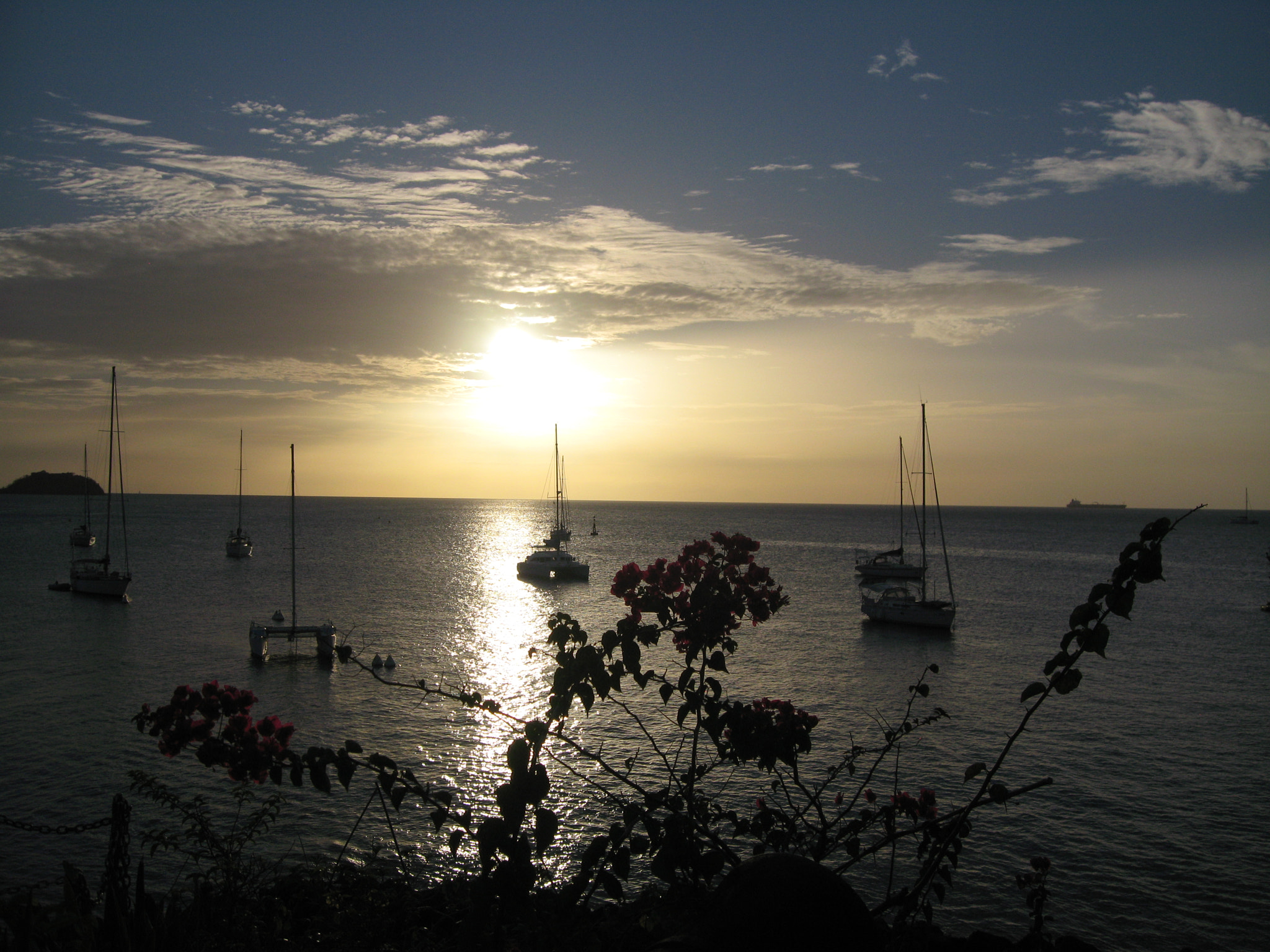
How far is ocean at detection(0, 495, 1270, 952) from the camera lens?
46.8 ft

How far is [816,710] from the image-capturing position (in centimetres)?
2403

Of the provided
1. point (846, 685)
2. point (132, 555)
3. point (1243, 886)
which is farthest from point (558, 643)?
point (132, 555)

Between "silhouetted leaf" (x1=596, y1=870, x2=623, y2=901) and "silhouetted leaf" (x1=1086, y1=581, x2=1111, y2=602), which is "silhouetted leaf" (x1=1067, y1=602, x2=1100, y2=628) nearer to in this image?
"silhouetted leaf" (x1=1086, y1=581, x2=1111, y2=602)

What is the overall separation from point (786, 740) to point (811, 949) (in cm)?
94

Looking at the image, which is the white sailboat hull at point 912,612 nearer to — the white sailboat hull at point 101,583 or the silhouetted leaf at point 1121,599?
the silhouetted leaf at point 1121,599

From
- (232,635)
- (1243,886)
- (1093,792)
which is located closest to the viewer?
(1243,886)

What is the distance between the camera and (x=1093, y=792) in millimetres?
18281

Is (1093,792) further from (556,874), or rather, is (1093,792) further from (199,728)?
Result: (199,728)

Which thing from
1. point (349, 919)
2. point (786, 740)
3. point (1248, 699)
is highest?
point (786, 740)

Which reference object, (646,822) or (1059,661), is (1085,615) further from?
(646,822)

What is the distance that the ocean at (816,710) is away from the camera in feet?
46.8

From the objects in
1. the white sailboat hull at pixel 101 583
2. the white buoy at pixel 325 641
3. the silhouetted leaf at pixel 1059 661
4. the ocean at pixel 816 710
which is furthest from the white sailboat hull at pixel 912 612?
the white sailboat hull at pixel 101 583

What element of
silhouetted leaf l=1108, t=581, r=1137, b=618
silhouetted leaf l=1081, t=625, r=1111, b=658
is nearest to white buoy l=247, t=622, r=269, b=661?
silhouetted leaf l=1081, t=625, r=1111, b=658

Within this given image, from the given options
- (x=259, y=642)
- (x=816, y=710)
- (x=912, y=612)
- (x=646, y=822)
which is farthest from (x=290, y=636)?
(x=646, y=822)
